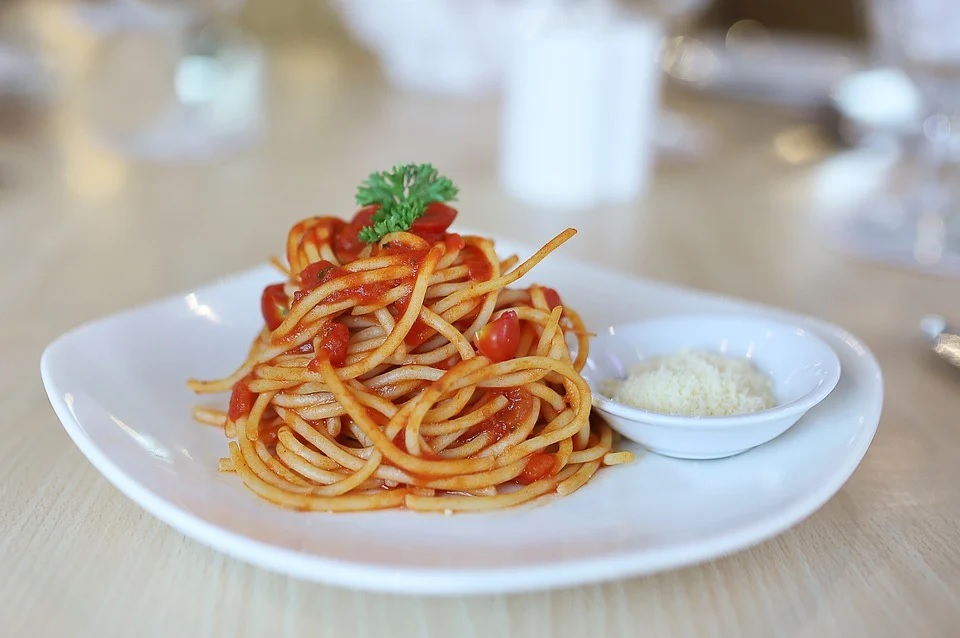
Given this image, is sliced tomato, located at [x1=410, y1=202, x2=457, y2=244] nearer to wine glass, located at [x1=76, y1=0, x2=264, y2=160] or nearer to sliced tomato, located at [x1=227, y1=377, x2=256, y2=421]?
sliced tomato, located at [x1=227, y1=377, x2=256, y2=421]

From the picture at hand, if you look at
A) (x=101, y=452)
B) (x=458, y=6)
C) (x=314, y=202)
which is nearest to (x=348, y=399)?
(x=101, y=452)

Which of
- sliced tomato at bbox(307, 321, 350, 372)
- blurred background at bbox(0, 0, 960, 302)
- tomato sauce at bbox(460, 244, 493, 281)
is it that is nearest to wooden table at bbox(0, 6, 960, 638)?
blurred background at bbox(0, 0, 960, 302)

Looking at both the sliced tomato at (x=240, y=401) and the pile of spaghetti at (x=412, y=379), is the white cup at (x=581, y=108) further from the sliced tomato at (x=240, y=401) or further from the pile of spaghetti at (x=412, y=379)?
the sliced tomato at (x=240, y=401)

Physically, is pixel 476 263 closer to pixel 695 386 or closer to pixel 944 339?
pixel 695 386

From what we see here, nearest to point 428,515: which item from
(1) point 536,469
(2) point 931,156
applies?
(1) point 536,469

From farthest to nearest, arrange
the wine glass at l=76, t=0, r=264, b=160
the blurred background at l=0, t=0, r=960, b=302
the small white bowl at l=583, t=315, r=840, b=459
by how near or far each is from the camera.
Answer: the wine glass at l=76, t=0, r=264, b=160, the blurred background at l=0, t=0, r=960, b=302, the small white bowl at l=583, t=315, r=840, b=459

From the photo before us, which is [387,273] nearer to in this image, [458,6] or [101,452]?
[101,452]
